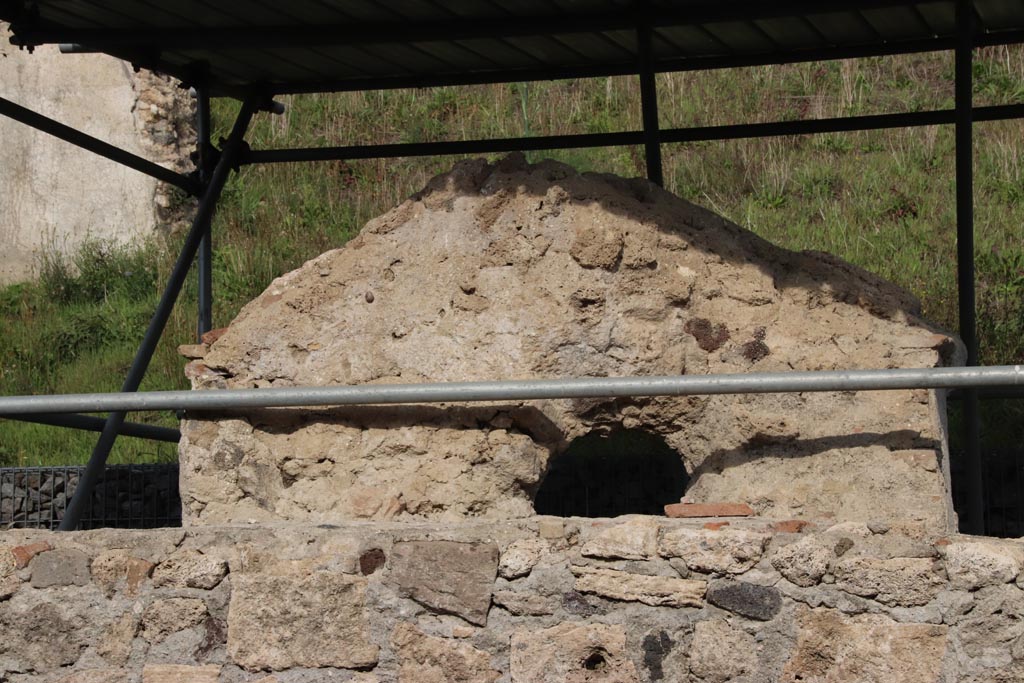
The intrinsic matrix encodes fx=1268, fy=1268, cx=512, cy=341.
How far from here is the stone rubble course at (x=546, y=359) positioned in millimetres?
3605

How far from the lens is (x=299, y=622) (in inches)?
136

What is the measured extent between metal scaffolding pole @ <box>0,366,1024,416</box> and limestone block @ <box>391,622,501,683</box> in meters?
0.67

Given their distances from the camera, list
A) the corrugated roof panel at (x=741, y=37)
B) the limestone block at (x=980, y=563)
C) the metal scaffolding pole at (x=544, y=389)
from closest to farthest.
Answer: the metal scaffolding pole at (x=544, y=389) < the limestone block at (x=980, y=563) < the corrugated roof panel at (x=741, y=37)

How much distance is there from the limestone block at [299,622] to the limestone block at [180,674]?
0.08 m

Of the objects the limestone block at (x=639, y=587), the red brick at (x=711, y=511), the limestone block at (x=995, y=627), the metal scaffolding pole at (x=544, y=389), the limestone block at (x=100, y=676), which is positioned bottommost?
the limestone block at (x=100, y=676)

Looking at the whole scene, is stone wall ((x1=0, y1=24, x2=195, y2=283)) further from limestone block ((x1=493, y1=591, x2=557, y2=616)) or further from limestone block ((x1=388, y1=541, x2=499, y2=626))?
limestone block ((x1=493, y1=591, x2=557, y2=616))

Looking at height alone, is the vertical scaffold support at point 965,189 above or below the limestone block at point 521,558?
above

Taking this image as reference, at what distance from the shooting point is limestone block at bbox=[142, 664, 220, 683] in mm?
3504

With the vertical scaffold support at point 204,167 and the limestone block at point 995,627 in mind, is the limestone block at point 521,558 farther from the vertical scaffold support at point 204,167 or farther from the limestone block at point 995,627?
the vertical scaffold support at point 204,167

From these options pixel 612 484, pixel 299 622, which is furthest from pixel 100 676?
pixel 612 484

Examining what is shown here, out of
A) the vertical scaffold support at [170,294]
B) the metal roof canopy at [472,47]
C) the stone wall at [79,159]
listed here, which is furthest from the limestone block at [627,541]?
the stone wall at [79,159]

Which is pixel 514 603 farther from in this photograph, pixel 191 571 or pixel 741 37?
pixel 741 37

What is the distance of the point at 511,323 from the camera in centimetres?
378

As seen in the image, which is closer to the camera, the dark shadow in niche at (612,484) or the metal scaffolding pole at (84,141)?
the metal scaffolding pole at (84,141)
